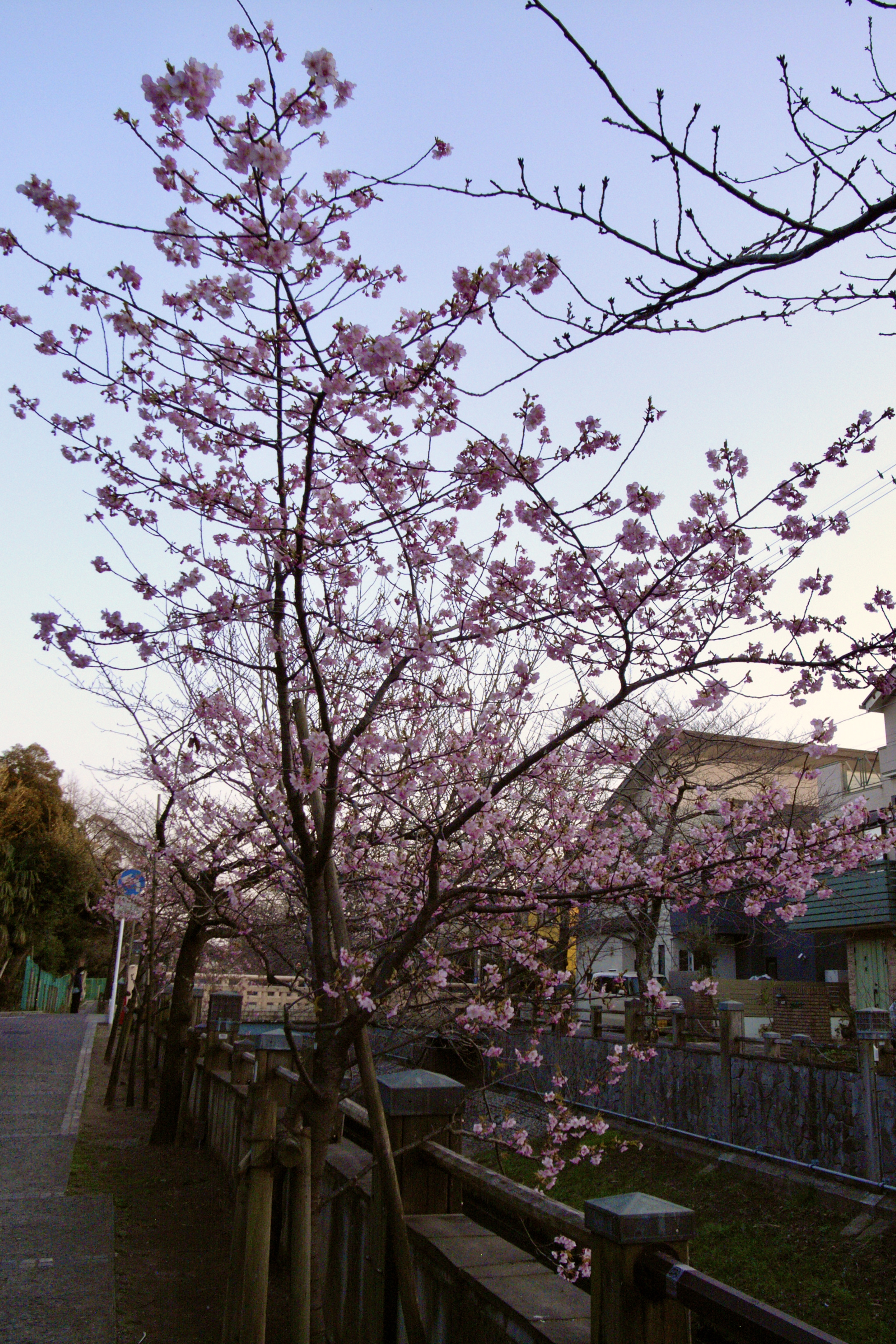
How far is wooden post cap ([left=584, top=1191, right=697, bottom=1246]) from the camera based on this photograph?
238cm

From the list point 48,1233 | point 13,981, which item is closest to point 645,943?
point 48,1233

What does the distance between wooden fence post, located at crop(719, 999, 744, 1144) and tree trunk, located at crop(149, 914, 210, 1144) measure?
6.42 metres

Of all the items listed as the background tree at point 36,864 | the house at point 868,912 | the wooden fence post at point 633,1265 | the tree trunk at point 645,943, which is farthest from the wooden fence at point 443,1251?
the background tree at point 36,864

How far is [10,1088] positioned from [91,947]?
29571 millimetres

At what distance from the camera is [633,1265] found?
241cm

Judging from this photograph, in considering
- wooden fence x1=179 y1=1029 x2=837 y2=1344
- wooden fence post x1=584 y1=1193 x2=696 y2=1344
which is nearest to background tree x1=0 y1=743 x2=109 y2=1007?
wooden fence x1=179 y1=1029 x2=837 y2=1344

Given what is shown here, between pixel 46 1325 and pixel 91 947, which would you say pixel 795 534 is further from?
pixel 91 947

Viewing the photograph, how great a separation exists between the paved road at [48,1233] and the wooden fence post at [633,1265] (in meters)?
3.69

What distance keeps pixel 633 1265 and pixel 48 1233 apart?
19.2 ft

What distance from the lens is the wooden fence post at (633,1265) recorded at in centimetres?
239

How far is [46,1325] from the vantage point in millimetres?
4945

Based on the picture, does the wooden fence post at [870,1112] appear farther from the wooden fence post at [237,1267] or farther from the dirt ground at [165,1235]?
the wooden fence post at [237,1267]

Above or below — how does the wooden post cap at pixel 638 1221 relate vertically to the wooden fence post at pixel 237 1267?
above

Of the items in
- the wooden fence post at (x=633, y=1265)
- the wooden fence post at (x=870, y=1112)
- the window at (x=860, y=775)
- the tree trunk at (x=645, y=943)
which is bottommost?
the wooden fence post at (x=870, y=1112)
